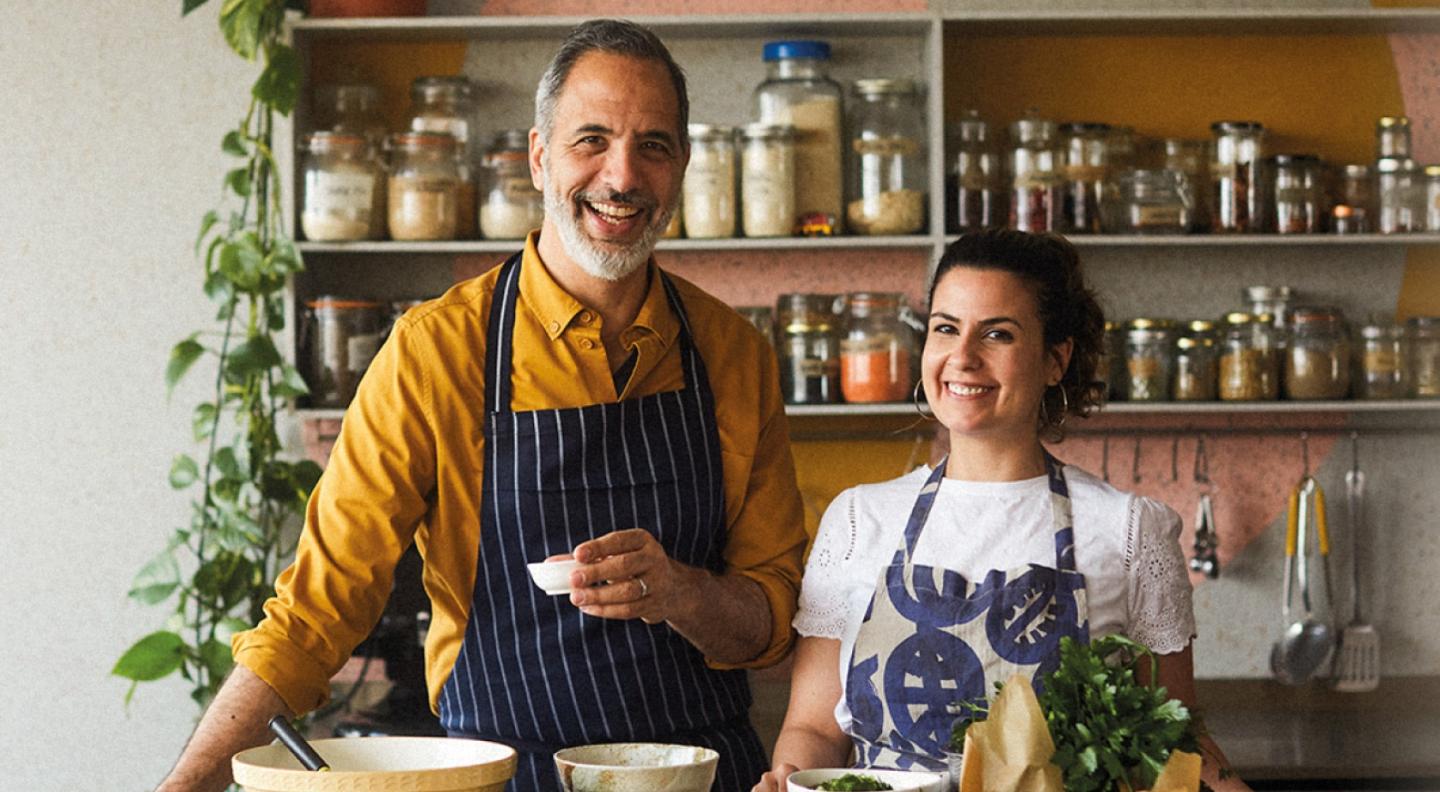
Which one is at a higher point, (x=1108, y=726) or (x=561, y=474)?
(x=561, y=474)

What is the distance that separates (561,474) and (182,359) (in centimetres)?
162

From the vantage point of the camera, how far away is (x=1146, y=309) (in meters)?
3.46

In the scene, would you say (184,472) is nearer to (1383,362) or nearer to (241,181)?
(241,181)

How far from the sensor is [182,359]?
3.15 metres

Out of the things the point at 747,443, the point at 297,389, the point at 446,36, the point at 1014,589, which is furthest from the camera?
the point at 446,36

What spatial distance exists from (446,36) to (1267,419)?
1.92 metres

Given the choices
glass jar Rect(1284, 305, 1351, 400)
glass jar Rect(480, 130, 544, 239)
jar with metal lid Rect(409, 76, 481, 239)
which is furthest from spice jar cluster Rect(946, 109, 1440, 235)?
jar with metal lid Rect(409, 76, 481, 239)

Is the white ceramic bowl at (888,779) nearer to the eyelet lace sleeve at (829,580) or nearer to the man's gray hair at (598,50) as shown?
the eyelet lace sleeve at (829,580)

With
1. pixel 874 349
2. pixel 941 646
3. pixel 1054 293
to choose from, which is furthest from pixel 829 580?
pixel 874 349

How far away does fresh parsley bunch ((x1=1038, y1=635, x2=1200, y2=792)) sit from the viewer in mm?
1215

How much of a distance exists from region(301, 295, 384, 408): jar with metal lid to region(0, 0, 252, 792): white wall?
36 cm

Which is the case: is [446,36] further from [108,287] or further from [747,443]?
[747,443]

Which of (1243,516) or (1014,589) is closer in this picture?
(1014,589)

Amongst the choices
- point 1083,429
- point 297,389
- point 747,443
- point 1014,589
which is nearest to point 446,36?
point 297,389
